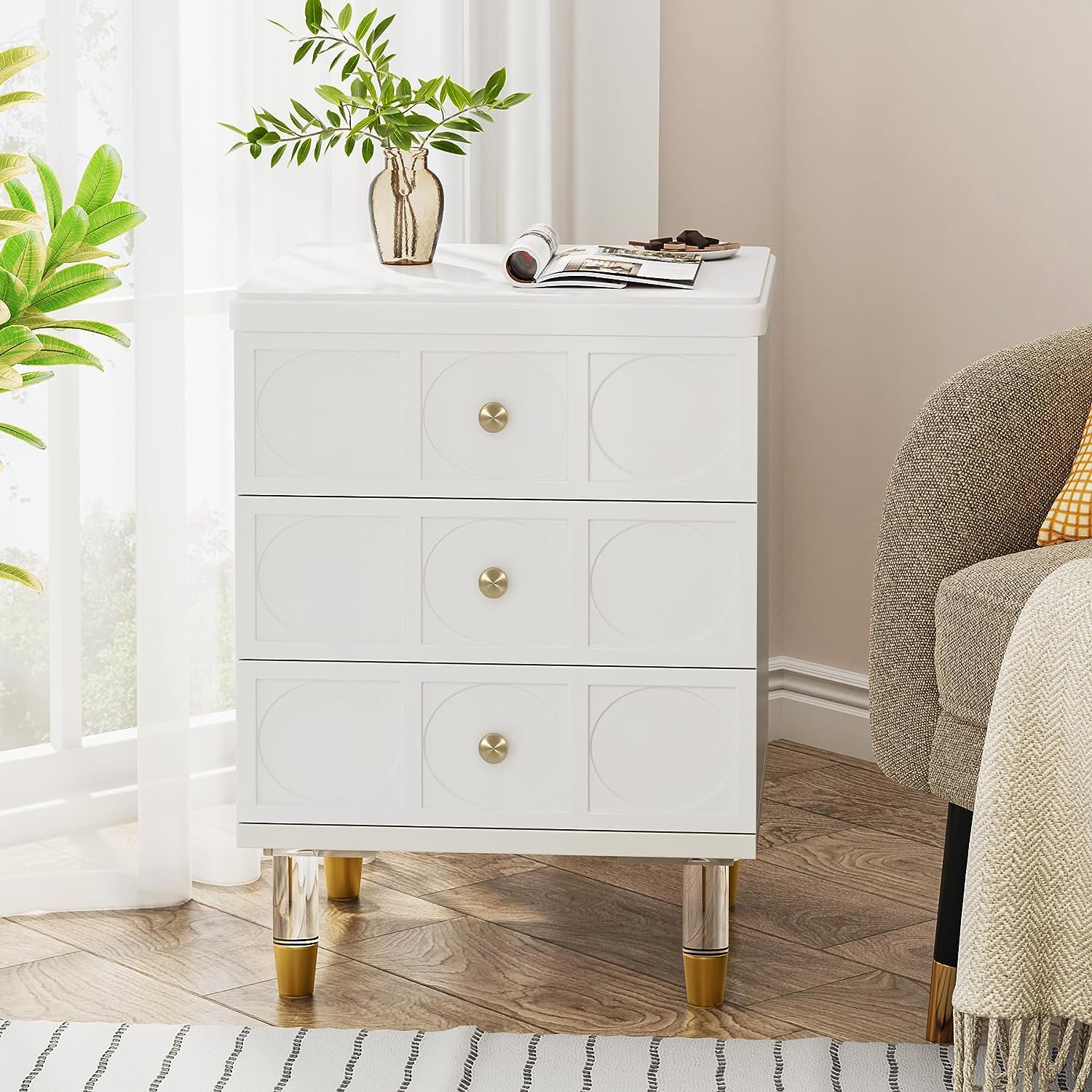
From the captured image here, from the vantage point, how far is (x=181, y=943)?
2004 mm

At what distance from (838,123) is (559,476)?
1.17 meters

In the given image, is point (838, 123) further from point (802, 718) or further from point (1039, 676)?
point (1039, 676)

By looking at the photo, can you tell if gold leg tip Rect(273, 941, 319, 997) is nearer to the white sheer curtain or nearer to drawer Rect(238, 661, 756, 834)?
drawer Rect(238, 661, 756, 834)

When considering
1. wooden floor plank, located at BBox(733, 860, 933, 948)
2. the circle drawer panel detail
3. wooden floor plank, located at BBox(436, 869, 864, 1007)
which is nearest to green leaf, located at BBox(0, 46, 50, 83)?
the circle drawer panel detail

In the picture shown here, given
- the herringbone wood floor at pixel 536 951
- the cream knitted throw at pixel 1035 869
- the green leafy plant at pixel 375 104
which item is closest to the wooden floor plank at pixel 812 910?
the herringbone wood floor at pixel 536 951

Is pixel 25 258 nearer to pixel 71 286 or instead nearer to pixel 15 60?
pixel 71 286

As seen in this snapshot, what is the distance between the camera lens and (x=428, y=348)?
1712 millimetres

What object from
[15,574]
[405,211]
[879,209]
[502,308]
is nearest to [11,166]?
[15,574]

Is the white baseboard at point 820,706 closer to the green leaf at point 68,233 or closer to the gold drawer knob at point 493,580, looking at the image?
the gold drawer knob at point 493,580

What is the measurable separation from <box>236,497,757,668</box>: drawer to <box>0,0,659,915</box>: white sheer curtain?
414 millimetres

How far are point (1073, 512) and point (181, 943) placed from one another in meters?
1.12

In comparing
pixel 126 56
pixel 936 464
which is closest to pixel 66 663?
pixel 126 56

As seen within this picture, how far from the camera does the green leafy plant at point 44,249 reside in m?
1.36

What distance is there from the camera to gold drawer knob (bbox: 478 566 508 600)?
5.69 ft
